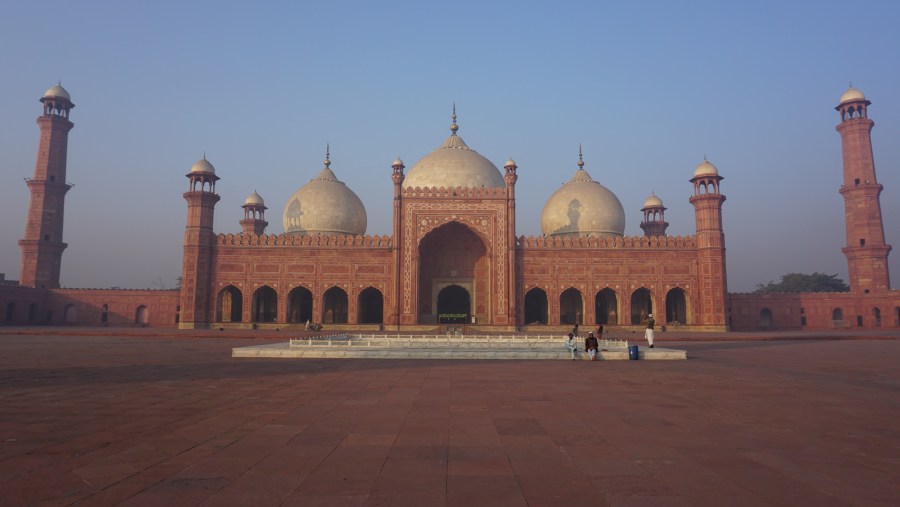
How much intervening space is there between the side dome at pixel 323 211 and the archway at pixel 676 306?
17762 millimetres

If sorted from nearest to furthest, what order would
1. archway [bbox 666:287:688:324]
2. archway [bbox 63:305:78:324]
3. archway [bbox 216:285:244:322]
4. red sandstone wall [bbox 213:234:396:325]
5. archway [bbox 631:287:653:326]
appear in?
1. red sandstone wall [bbox 213:234:396:325]
2. archway [bbox 216:285:244:322]
3. archway [bbox 666:287:688:324]
4. archway [bbox 631:287:653:326]
5. archway [bbox 63:305:78:324]

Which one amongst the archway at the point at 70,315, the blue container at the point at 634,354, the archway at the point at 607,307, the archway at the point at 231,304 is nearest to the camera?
the blue container at the point at 634,354

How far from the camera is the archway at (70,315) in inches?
1193

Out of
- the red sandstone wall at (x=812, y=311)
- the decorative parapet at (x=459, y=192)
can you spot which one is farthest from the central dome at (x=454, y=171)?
the red sandstone wall at (x=812, y=311)

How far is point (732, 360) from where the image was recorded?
35.2 feet

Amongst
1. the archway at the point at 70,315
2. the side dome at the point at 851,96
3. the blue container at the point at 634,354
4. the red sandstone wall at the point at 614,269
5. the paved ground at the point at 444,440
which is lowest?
the paved ground at the point at 444,440

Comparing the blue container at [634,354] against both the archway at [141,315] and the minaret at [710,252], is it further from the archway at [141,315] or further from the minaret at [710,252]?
the archway at [141,315]

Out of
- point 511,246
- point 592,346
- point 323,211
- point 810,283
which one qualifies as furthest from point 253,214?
point 810,283

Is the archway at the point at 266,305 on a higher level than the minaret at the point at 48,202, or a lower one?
lower

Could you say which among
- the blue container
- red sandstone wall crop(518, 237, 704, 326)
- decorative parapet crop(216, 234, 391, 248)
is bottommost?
the blue container

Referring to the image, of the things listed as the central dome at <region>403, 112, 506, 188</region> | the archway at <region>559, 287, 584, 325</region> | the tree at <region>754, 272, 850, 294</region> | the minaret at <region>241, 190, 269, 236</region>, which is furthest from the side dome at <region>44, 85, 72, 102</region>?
the tree at <region>754, 272, 850, 294</region>

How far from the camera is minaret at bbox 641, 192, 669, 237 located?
117ft

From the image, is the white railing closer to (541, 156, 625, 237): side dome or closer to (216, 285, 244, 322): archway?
(216, 285, 244, 322): archway

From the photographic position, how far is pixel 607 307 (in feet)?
97.1
